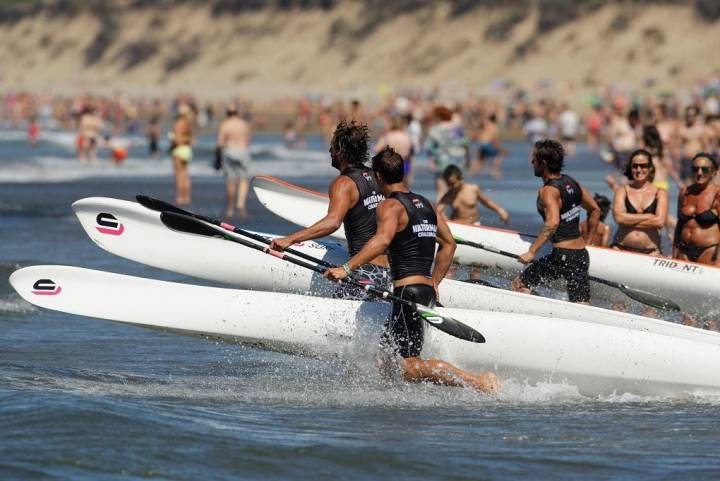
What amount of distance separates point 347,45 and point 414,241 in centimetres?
7210

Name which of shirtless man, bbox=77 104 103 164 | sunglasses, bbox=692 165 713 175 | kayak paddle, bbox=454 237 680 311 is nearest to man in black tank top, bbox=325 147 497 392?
kayak paddle, bbox=454 237 680 311

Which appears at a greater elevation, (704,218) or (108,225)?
(704,218)

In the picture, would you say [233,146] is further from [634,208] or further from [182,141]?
[634,208]

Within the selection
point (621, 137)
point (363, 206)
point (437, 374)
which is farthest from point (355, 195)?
point (621, 137)

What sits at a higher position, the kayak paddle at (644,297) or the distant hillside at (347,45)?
the distant hillside at (347,45)

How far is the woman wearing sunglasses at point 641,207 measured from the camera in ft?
36.7

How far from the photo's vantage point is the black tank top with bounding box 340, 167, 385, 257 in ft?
28.7

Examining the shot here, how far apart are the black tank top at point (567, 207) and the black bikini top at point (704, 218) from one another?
55.0 inches

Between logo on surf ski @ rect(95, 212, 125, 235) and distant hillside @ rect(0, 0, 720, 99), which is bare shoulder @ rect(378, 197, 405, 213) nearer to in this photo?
logo on surf ski @ rect(95, 212, 125, 235)

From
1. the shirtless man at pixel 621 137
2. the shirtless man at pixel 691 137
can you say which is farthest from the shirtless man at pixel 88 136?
the shirtless man at pixel 691 137

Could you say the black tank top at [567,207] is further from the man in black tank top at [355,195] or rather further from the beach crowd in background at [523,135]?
the man in black tank top at [355,195]

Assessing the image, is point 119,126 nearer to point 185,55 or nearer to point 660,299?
point 185,55

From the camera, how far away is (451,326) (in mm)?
8312

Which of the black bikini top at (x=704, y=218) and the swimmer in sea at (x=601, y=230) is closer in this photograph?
the black bikini top at (x=704, y=218)
